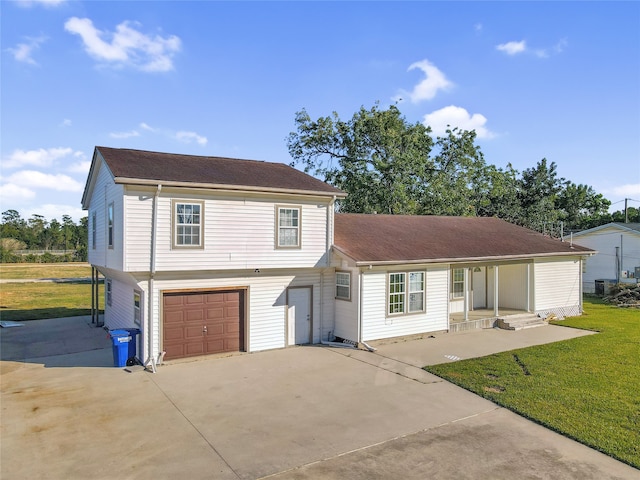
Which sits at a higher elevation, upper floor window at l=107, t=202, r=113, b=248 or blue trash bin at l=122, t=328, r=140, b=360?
upper floor window at l=107, t=202, r=113, b=248

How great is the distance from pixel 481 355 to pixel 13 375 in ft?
43.0

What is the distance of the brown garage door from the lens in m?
12.8

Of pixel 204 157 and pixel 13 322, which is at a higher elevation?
pixel 204 157

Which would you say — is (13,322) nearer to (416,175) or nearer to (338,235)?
(338,235)

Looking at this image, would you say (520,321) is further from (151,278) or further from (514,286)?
(151,278)

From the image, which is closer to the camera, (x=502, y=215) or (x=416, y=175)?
(x=416, y=175)

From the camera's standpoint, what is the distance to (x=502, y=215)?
39.7m

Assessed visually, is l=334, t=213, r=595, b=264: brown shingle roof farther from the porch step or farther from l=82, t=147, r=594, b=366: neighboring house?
the porch step

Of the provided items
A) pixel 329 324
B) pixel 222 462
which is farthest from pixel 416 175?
pixel 222 462

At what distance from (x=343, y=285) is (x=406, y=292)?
2275 mm

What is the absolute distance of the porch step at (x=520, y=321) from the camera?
1797cm

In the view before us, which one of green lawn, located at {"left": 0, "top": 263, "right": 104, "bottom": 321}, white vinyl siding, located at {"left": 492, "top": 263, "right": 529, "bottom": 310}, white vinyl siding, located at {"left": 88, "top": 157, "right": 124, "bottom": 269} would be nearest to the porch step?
white vinyl siding, located at {"left": 492, "top": 263, "right": 529, "bottom": 310}

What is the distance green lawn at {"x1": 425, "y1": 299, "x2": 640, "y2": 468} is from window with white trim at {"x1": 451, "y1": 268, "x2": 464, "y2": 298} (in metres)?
5.13

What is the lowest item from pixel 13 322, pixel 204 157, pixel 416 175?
pixel 13 322
